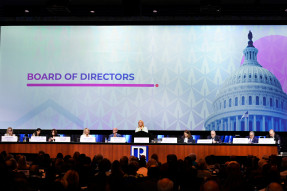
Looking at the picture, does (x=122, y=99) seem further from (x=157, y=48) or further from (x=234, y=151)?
Answer: (x=234, y=151)

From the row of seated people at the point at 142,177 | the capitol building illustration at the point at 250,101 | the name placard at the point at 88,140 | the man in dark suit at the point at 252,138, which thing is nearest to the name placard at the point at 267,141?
the man in dark suit at the point at 252,138

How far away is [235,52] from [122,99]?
3.99 m

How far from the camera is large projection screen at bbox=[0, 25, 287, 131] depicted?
40.7ft

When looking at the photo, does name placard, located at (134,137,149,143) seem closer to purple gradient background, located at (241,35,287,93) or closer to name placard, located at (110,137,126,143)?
name placard, located at (110,137,126,143)

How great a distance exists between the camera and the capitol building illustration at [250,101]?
1226cm

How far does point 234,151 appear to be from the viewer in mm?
9422

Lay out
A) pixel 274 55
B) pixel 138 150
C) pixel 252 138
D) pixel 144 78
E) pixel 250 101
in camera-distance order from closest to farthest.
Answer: pixel 138 150 < pixel 252 138 < pixel 250 101 < pixel 274 55 < pixel 144 78

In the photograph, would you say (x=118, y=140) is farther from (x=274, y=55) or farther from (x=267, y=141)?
(x=274, y=55)

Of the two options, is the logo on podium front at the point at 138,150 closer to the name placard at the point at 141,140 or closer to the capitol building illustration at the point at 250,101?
the name placard at the point at 141,140
